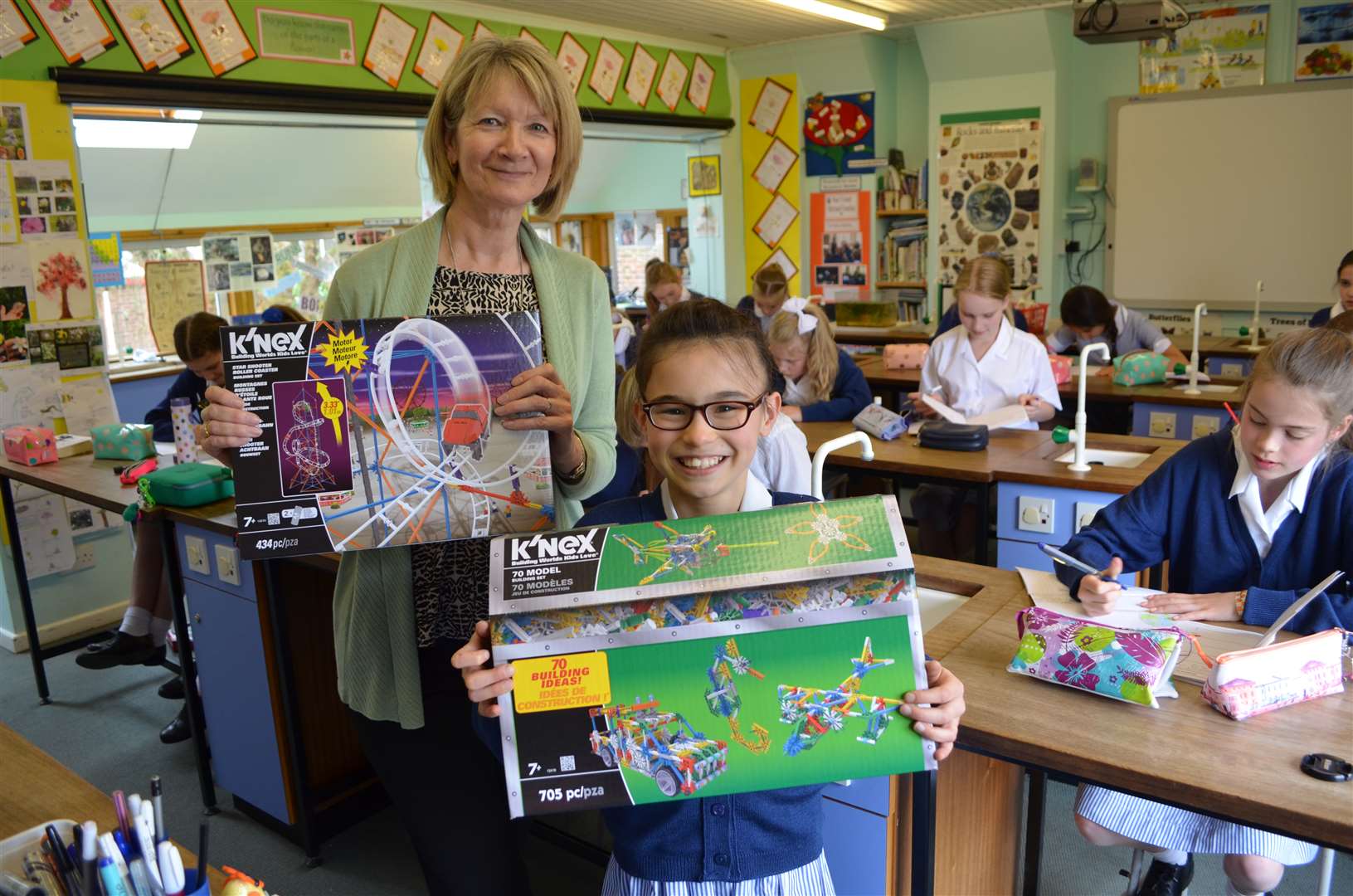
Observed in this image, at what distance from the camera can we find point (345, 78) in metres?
5.39

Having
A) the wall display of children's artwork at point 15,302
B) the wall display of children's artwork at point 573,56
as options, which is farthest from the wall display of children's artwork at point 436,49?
the wall display of children's artwork at point 15,302

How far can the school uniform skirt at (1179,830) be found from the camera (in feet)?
5.95

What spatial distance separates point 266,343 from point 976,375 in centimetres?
330

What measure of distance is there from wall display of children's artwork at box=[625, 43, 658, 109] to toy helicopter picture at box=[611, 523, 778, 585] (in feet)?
21.3

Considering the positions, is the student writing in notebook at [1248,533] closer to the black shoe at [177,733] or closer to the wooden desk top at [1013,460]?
the wooden desk top at [1013,460]

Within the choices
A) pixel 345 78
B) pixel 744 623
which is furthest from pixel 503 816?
pixel 345 78

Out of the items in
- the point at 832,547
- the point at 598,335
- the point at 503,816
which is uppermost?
the point at 598,335

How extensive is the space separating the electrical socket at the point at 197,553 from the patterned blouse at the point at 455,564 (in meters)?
1.63

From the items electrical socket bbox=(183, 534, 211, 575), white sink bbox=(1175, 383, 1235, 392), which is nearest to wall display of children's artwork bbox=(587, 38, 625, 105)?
white sink bbox=(1175, 383, 1235, 392)

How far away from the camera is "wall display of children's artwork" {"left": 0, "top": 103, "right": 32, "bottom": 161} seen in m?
3.97

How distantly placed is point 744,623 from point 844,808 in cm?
82

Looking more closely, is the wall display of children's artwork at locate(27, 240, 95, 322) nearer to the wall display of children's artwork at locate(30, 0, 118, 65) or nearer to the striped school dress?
the wall display of children's artwork at locate(30, 0, 118, 65)

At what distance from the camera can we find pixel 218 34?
4.77 metres

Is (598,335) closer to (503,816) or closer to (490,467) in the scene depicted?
(490,467)
